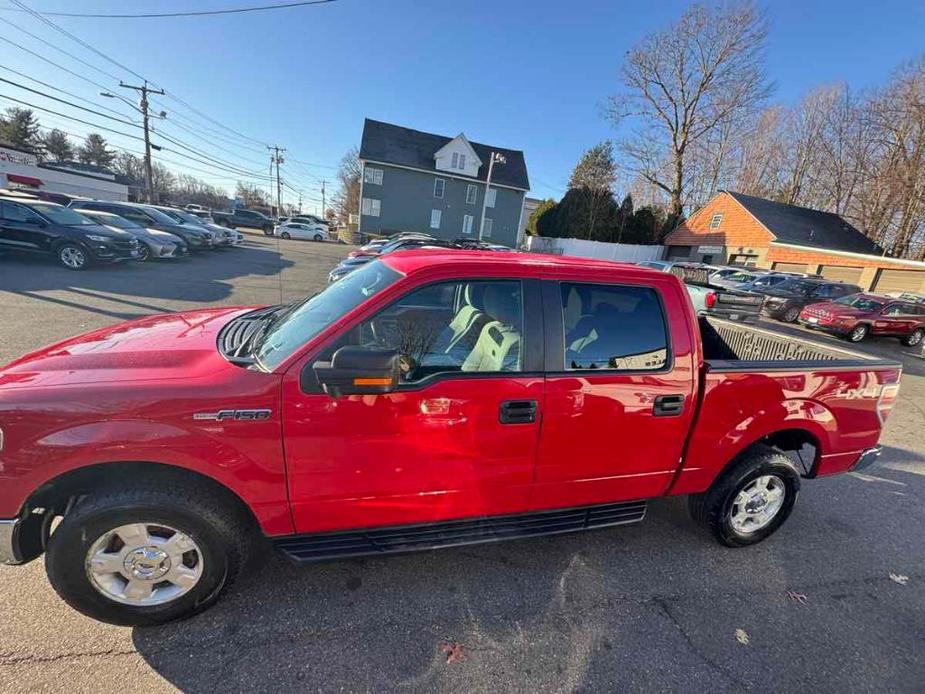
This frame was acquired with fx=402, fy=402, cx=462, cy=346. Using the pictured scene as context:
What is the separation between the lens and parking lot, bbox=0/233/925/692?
1882 mm

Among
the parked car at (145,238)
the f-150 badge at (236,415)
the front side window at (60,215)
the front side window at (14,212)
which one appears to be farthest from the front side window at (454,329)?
the parked car at (145,238)

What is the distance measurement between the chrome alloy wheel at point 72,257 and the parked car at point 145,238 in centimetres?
175

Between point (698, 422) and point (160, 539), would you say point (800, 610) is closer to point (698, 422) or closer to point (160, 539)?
point (698, 422)

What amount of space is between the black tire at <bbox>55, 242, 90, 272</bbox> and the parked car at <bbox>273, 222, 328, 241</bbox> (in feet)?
78.8

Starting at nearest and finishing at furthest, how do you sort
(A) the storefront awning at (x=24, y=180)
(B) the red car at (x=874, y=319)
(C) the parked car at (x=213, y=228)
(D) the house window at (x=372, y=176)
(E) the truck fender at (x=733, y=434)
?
(E) the truck fender at (x=733, y=434)
(B) the red car at (x=874, y=319)
(C) the parked car at (x=213, y=228)
(D) the house window at (x=372, y=176)
(A) the storefront awning at (x=24, y=180)

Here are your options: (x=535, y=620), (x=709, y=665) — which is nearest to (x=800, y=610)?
(x=709, y=665)

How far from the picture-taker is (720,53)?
31.5 meters

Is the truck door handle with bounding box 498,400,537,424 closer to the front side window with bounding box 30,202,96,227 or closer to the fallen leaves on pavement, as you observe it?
the fallen leaves on pavement

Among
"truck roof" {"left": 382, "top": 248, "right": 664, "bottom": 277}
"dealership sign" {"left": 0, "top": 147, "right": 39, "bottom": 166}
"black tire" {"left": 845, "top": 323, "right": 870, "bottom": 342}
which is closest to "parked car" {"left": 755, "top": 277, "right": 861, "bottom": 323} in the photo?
"black tire" {"left": 845, "top": 323, "right": 870, "bottom": 342}

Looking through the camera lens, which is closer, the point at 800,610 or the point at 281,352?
the point at 281,352

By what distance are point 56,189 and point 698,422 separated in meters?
62.6

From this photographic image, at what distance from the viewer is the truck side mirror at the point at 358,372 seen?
1.76 meters

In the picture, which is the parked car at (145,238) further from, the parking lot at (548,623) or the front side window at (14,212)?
the parking lot at (548,623)

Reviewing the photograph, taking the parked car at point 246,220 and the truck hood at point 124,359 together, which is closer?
the truck hood at point 124,359
